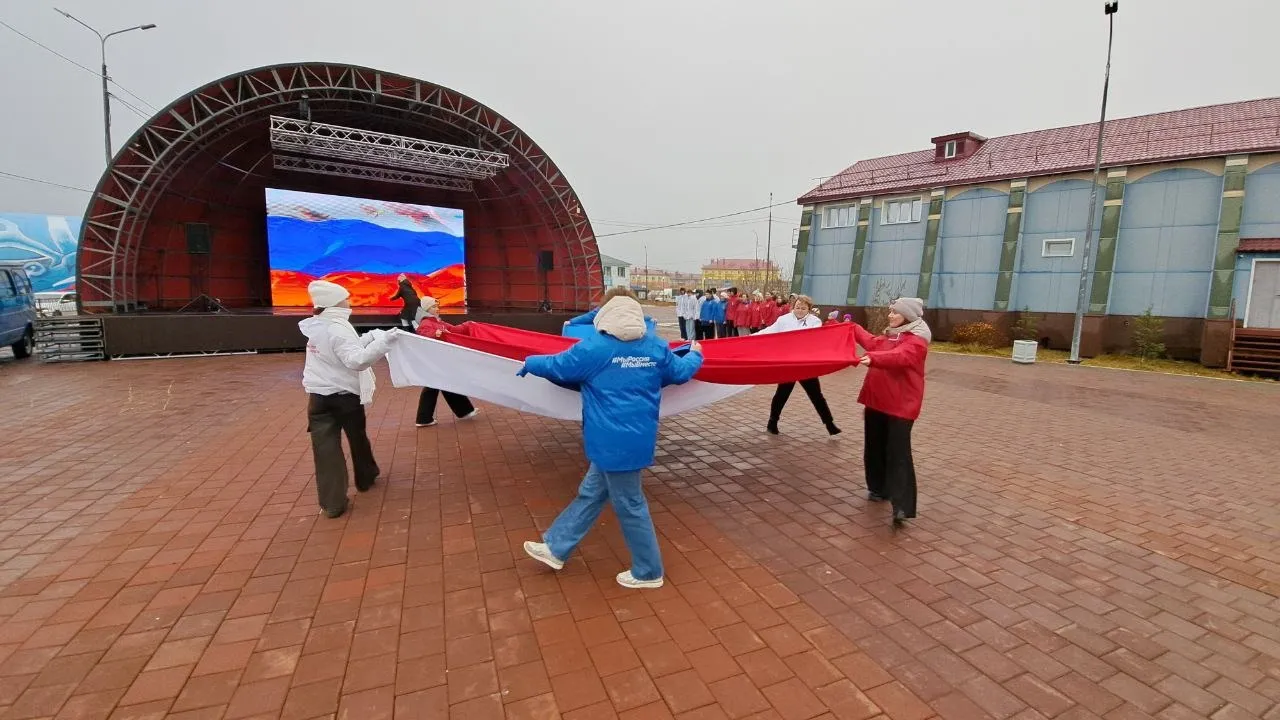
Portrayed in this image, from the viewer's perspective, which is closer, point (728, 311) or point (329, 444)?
point (329, 444)

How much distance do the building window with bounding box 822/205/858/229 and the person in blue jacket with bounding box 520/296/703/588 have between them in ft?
71.1

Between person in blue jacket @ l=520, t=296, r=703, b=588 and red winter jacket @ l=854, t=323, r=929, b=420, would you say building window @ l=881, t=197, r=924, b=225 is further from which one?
person in blue jacket @ l=520, t=296, r=703, b=588

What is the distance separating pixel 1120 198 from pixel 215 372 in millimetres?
22861

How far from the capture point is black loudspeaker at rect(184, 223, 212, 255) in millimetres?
14641

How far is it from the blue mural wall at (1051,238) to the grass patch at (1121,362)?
62.7 inches

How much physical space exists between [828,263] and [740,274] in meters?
50.9

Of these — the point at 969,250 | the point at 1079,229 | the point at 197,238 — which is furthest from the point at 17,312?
the point at 1079,229

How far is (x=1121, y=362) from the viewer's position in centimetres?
1522

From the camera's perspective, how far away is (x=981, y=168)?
19.9 metres

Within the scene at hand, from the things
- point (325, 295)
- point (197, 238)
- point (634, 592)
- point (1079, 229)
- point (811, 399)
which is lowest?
point (634, 592)

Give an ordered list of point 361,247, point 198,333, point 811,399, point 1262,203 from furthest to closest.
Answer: point 361,247, point 1262,203, point 198,333, point 811,399

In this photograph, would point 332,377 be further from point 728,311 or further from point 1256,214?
point 1256,214

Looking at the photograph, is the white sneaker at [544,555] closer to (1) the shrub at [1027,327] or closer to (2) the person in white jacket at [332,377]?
(2) the person in white jacket at [332,377]

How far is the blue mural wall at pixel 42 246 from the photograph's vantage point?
2531cm
